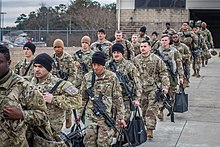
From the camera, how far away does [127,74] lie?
8.16 metres

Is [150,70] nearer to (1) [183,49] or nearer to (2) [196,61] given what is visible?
(1) [183,49]

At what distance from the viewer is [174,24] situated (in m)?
35.9

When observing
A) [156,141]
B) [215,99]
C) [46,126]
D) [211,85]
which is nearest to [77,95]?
[46,126]

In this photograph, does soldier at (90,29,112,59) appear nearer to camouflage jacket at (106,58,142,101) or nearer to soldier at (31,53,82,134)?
camouflage jacket at (106,58,142,101)

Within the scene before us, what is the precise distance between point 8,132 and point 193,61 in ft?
46.5

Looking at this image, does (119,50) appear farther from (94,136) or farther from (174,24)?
(174,24)

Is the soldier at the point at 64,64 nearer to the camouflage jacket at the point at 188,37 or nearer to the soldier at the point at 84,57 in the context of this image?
the soldier at the point at 84,57

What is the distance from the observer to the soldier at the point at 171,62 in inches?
414

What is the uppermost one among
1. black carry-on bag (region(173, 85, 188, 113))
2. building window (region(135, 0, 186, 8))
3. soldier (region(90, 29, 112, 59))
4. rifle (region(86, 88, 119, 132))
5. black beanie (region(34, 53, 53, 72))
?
building window (region(135, 0, 186, 8))

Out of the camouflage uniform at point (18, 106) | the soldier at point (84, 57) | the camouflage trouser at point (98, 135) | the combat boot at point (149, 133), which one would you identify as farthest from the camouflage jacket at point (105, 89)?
the soldier at point (84, 57)

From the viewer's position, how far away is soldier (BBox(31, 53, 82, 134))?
5.85 metres

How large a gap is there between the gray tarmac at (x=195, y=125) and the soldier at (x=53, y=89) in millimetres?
3053

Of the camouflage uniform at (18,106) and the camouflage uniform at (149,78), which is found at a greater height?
the camouflage uniform at (18,106)

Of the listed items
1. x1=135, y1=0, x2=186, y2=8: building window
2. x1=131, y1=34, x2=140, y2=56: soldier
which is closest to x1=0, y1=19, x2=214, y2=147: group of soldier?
x1=131, y1=34, x2=140, y2=56: soldier
